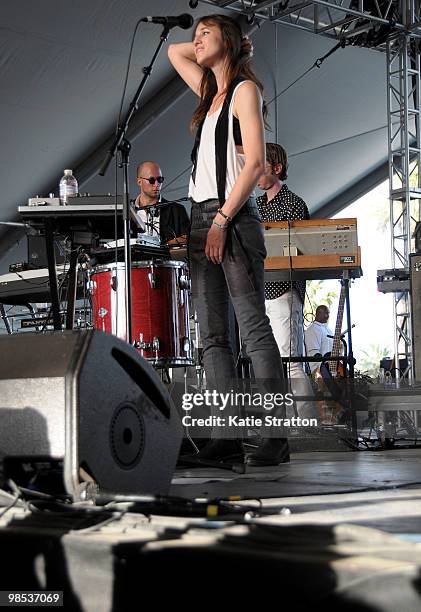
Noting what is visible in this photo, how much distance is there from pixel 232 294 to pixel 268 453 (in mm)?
543

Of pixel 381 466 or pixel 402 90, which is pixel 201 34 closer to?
pixel 381 466

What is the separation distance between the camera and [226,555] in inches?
41.3

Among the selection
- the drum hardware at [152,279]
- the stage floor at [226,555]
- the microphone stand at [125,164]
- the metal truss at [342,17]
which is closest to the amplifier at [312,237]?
Result: the drum hardware at [152,279]

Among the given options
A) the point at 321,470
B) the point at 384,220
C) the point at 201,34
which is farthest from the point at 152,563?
the point at 384,220

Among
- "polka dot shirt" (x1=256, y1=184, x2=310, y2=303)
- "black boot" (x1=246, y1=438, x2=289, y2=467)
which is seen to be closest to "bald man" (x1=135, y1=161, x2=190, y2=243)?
"polka dot shirt" (x1=256, y1=184, x2=310, y2=303)

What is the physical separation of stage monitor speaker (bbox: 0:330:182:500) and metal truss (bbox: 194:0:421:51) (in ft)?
25.1

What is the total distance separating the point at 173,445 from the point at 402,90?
8652 mm

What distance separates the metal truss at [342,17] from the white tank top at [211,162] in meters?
6.36

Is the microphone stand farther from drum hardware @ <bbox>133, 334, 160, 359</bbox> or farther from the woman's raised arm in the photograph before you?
drum hardware @ <bbox>133, 334, 160, 359</bbox>

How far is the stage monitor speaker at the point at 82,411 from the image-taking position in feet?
5.25

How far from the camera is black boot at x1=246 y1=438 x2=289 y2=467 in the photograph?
2.86 meters

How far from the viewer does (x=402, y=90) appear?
9.82m

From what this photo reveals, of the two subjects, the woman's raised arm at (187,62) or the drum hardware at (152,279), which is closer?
the woman's raised arm at (187,62)

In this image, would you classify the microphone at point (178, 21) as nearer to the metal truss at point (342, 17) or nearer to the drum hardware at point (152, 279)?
the drum hardware at point (152, 279)
